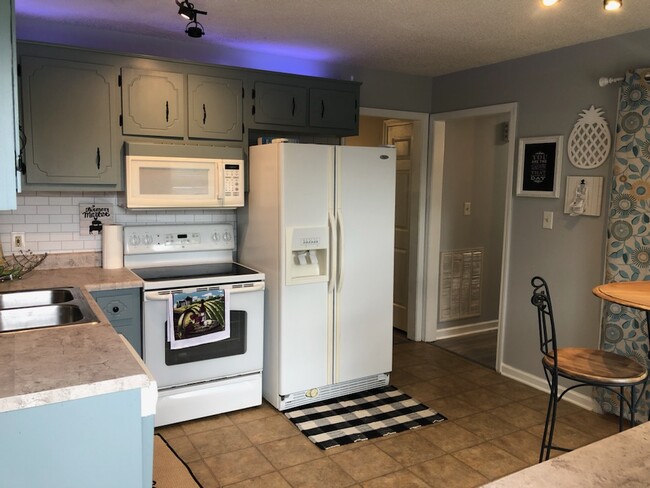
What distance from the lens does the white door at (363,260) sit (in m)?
3.56

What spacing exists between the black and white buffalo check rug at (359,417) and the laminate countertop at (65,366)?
1.56m

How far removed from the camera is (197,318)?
3.24 m

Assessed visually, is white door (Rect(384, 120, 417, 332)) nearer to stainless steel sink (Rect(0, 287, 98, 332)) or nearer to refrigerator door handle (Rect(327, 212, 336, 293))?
refrigerator door handle (Rect(327, 212, 336, 293))

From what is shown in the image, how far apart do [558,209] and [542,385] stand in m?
1.28

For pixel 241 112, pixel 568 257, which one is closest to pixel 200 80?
pixel 241 112

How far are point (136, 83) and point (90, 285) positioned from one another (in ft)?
4.12

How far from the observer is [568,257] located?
3.68 metres

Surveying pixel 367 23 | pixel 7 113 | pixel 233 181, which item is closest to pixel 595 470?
pixel 7 113

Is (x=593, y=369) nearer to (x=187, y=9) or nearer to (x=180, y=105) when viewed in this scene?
(x=187, y=9)

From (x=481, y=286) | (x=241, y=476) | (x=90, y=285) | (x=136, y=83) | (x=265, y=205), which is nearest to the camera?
(x=241, y=476)

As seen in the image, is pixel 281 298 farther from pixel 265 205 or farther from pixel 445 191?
pixel 445 191

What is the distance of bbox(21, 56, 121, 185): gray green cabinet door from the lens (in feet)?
9.87

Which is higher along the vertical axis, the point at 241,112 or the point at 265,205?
the point at 241,112

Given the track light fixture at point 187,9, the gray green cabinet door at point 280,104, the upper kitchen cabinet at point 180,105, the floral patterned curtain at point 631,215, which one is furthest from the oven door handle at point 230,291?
the floral patterned curtain at point 631,215
